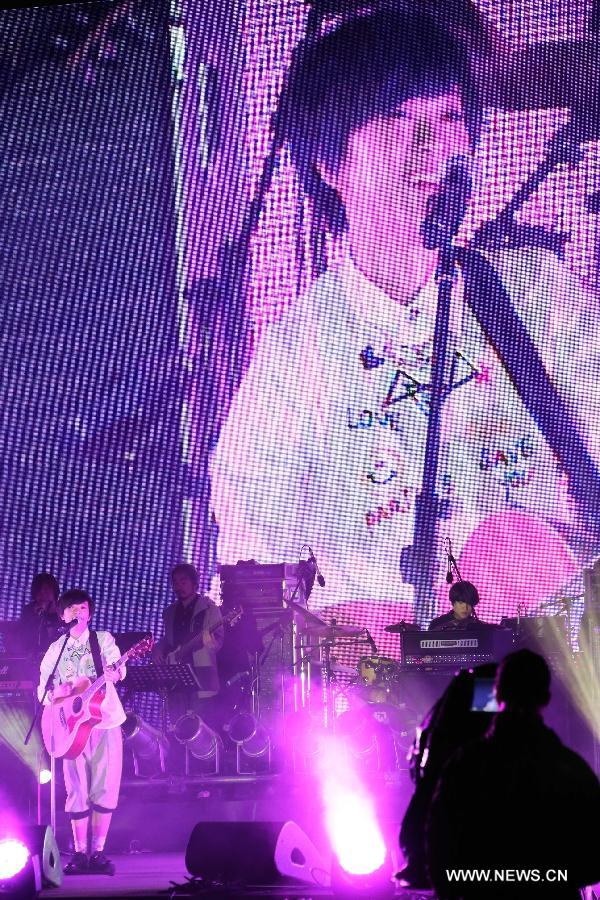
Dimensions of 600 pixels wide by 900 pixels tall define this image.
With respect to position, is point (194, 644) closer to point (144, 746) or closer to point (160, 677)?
point (160, 677)

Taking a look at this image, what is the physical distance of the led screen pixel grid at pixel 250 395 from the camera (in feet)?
20.9

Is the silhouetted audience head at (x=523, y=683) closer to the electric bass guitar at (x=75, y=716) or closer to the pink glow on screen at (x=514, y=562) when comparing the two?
the electric bass guitar at (x=75, y=716)

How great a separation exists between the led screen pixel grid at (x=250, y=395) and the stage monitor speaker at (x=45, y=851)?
292cm

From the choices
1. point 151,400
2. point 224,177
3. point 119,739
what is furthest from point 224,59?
point 119,739

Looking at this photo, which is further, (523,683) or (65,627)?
(65,627)

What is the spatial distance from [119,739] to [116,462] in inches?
94.9

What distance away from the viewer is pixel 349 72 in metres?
6.63

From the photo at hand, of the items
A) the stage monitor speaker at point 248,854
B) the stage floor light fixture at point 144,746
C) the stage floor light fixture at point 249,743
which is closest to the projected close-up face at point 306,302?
the stage floor light fixture at point 249,743

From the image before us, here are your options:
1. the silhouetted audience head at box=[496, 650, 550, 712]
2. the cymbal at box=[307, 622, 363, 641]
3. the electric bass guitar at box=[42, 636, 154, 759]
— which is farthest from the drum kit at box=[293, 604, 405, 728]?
the silhouetted audience head at box=[496, 650, 550, 712]

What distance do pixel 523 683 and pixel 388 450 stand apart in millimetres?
4520

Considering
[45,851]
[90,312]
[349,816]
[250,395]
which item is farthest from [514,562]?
[45,851]

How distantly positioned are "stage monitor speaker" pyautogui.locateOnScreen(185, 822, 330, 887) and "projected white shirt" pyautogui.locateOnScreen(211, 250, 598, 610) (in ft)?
10.0

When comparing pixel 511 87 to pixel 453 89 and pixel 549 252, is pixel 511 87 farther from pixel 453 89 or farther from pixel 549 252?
pixel 549 252

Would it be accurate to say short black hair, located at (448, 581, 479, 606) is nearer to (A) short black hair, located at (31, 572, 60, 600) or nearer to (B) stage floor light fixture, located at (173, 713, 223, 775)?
(B) stage floor light fixture, located at (173, 713, 223, 775)
